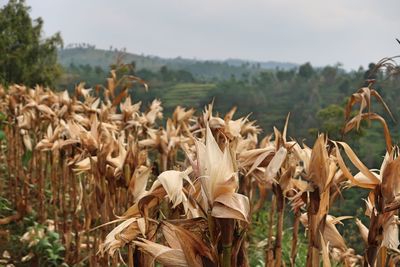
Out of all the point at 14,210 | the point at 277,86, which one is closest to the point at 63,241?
the point at 14,210

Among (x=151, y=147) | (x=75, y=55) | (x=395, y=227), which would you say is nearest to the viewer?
(x=395, y=227)

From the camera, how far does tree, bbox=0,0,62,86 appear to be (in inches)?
673

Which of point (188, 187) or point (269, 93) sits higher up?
point (188, 187)

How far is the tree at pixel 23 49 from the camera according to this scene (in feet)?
56.1

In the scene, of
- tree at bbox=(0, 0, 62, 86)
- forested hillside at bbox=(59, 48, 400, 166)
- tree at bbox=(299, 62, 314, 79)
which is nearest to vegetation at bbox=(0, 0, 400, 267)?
tree at bbox=(0, 0, 62, 86)

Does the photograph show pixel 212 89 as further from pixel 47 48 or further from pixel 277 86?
pixel 47 48

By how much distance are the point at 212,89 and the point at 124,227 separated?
5591cm

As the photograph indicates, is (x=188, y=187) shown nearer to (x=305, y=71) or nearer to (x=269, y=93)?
(x=269, y=93)

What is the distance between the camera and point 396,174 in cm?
102

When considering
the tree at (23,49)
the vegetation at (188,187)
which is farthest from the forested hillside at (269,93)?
the vegetation at (188,187)

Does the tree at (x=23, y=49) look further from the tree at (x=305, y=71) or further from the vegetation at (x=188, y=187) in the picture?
the tree at (x=305, y=71)

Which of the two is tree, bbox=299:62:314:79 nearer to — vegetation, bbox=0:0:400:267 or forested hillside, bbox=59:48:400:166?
forested hillside, bbox=59:48:400:166

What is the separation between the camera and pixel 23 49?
18656 millimetres

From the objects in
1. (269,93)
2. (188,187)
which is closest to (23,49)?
(188,187)
